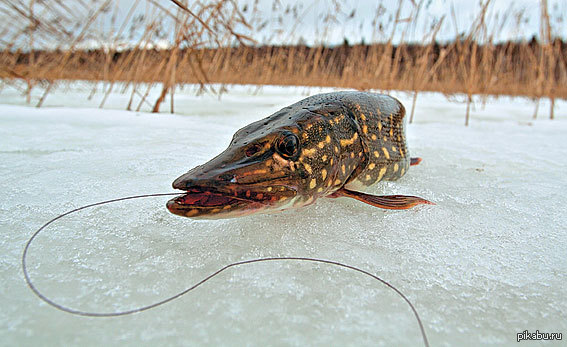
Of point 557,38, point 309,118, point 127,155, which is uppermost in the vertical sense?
point 557,38

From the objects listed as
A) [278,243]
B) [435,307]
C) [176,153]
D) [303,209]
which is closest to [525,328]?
[435,307]

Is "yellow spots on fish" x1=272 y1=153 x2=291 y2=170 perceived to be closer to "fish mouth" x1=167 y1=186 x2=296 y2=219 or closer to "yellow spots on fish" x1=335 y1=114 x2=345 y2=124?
"fish mouth" x1=167 y1=186 x2=296 y2=219

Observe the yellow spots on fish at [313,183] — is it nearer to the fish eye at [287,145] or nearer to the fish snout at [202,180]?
the fish eye at [287,145]

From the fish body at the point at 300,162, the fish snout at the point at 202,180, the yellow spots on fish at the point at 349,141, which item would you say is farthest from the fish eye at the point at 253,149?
the yellow spots on fish at the point at 349,141

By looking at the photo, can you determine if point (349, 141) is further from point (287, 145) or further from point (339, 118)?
point (287, 145)

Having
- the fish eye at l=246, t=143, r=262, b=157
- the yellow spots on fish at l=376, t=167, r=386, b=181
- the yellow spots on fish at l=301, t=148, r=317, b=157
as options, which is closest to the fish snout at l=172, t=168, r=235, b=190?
the fish eye at l=246, t=143, r=262, b=157

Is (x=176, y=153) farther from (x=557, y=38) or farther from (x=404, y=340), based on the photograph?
(x=557, y=38)

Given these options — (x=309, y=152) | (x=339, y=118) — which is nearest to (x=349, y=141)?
(x=339, y=118)
